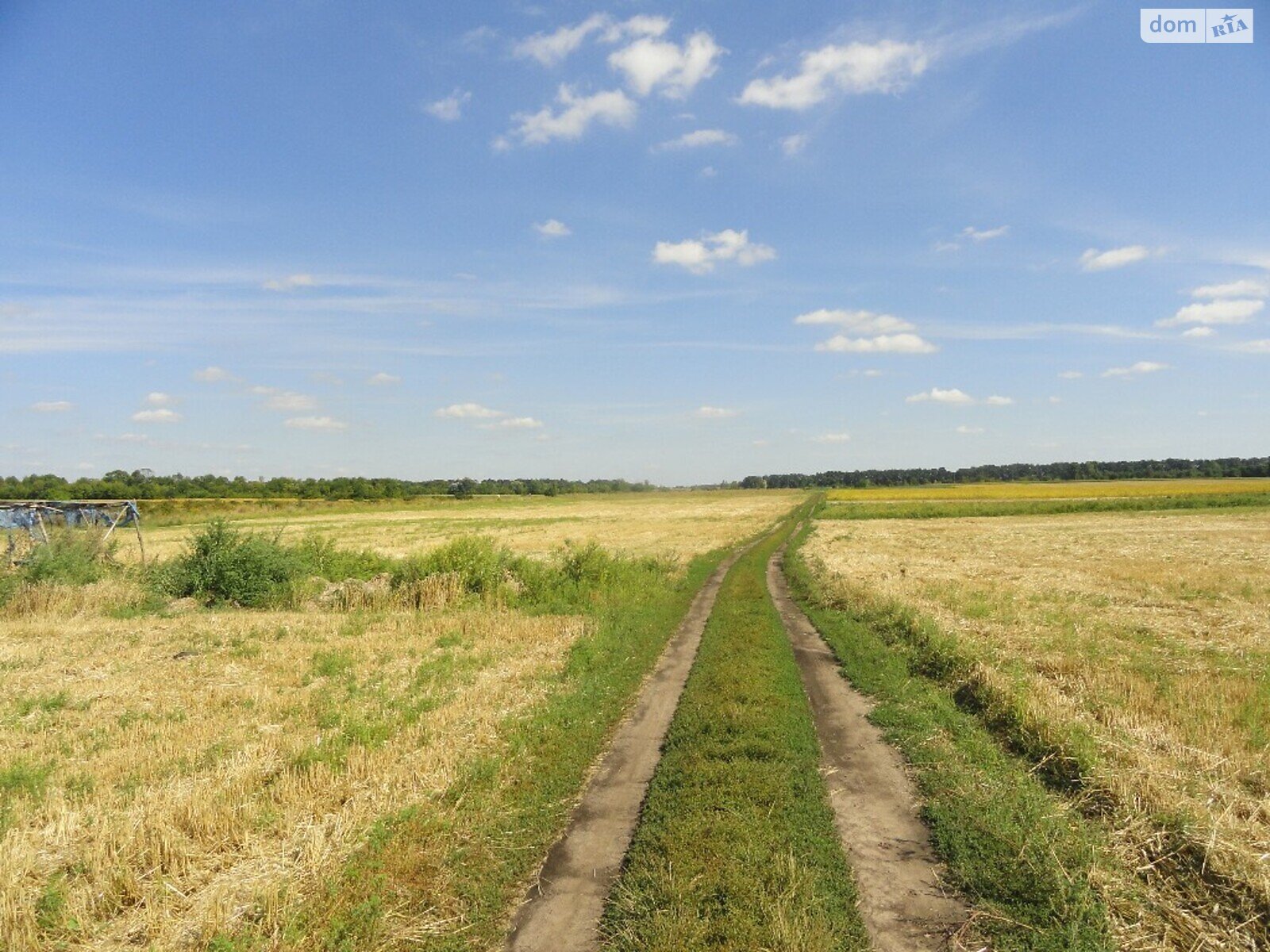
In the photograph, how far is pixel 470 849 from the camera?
692 centimetres

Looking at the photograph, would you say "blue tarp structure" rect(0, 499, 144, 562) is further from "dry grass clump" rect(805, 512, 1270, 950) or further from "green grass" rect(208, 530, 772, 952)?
"dry grass clump" rect(805, 512, 1270, 950)

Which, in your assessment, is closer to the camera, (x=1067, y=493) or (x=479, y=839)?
(x=479, y=839)

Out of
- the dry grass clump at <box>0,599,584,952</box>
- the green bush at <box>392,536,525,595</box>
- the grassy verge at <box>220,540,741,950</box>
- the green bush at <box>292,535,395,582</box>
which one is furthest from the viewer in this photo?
the green bush at <box>292,535,395,582</box>

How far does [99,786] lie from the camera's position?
8.28m

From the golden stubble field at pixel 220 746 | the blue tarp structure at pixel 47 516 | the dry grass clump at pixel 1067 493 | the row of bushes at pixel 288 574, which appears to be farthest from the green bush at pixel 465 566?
the dry grass clump at pixel 1067 493

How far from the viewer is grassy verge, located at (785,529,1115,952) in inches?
223

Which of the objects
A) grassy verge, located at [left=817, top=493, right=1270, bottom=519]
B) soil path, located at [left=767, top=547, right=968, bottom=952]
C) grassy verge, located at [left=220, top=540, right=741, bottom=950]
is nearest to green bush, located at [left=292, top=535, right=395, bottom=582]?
grassy verge, located at [left=220, top=540, right=741, bottom=950]

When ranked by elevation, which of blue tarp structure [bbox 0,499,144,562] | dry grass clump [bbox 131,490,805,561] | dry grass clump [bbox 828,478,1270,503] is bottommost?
dry grass clump [bbox 131,490,805,561]

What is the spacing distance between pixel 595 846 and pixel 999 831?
4080 mm

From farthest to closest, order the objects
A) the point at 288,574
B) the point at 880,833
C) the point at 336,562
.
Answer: the point at 336,562 < the point at 288,574 < the point at 880,833

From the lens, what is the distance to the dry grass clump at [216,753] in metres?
5.86

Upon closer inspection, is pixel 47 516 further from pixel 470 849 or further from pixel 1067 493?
pixel 1067 493

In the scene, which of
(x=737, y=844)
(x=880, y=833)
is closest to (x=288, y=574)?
(x=737, y=844)

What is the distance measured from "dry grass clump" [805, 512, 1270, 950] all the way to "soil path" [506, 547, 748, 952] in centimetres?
431
